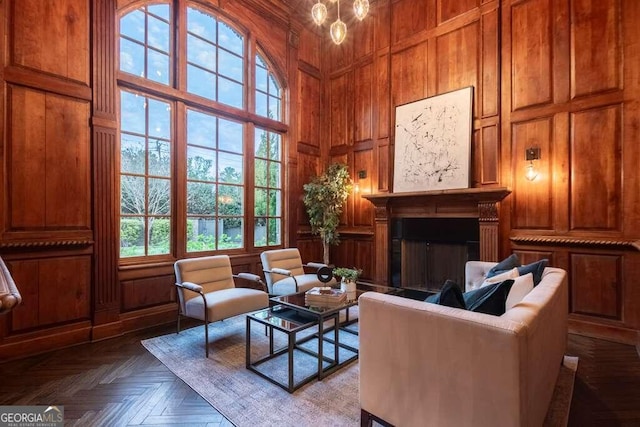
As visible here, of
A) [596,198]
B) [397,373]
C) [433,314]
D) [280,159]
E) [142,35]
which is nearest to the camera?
[433,314]

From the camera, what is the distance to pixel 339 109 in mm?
5832

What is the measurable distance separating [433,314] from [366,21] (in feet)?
17.8

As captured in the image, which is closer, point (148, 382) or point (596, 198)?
point (148, 382)

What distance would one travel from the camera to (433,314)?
4.87ft

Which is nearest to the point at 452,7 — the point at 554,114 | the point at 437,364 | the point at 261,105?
the point at 554,114

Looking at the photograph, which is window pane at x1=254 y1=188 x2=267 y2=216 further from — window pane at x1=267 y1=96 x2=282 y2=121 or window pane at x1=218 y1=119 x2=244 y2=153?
window pane at x1=267 y1=96 x2=282 y2=121

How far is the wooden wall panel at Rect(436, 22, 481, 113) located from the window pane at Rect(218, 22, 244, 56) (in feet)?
9.56

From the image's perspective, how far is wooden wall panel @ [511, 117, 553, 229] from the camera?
375 centimetres

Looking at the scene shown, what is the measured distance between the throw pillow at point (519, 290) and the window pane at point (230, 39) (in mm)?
4629

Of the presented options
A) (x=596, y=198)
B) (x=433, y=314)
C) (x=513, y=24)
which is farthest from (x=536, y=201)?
(x=433, y=314)

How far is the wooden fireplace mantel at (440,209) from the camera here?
4043 mm

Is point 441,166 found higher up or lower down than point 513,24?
lower down

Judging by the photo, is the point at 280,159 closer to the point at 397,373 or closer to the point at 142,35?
the point at 142,35

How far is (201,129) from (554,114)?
4.34 m
